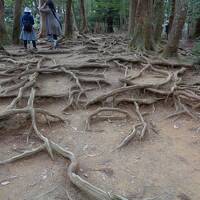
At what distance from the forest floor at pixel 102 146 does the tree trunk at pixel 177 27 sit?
6.89ft

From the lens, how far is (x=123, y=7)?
2611cm

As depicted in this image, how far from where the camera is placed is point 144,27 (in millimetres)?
10172

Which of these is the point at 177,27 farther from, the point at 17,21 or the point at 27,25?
the point at 17,21

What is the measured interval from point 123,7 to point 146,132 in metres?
22.4

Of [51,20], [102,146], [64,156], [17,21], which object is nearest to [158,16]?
[51,20]

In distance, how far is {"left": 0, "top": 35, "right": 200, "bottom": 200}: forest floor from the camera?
370 cm

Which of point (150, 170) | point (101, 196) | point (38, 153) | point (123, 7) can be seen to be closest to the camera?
point (101, 196)

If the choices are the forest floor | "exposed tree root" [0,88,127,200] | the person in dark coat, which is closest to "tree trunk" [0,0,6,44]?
the person in dark coat

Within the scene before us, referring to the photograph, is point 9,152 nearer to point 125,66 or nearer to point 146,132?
point 146,132

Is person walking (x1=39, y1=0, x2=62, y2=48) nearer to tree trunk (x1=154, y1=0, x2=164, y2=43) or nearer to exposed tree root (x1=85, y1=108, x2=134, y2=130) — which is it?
tree trunk (x1=154, y1=0, x2=164, y2=43)

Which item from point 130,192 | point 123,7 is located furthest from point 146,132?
point 123,7

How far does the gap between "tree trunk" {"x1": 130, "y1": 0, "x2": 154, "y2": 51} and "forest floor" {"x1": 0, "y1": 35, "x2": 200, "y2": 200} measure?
9.67 ft

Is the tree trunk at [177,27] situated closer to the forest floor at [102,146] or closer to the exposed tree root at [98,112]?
the forest floor at [102,146]

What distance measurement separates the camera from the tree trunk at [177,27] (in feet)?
28.6
